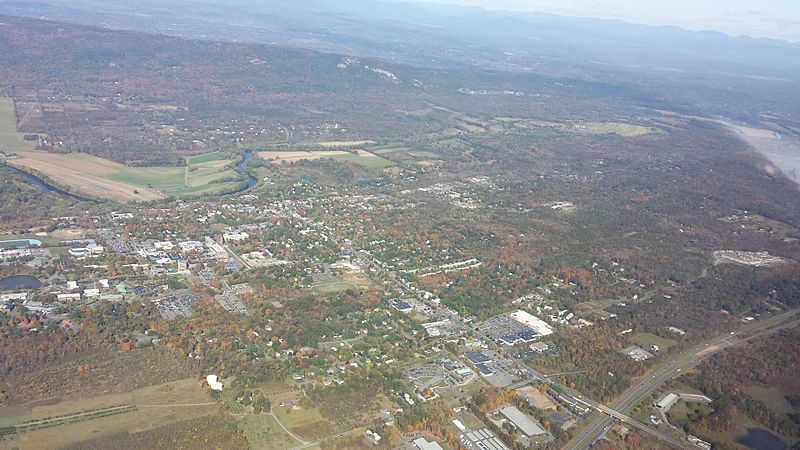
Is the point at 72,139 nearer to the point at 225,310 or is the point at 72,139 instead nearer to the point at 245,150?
the point at 245,150

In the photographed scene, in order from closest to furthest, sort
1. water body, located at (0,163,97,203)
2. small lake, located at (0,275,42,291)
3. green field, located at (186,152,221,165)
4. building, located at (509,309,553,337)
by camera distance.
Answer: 1. building, located at (509,309,553,337)
2. small lake, located at (0,275,42,291)
3. water body, located at (0,163,97,203)
4. green field, located at (186,152,221,165)

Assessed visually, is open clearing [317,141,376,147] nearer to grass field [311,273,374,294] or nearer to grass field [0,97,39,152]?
grass field [0,97,39,152]

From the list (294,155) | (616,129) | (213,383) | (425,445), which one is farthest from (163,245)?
(616,129)

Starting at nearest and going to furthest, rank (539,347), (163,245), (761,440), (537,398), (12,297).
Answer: (761,440) < (537,398) < (539,347) < (12,297) < (163,245)

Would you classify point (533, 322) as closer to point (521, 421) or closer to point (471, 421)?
point (521, 421)

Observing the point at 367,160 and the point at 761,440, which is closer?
the point at 761,440

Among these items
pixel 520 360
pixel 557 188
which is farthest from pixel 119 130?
pixel 520 360

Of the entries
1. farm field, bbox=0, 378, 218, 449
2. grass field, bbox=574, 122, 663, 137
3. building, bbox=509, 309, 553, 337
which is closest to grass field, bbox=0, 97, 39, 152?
farm field, bbox=0, 378, 218, 449
